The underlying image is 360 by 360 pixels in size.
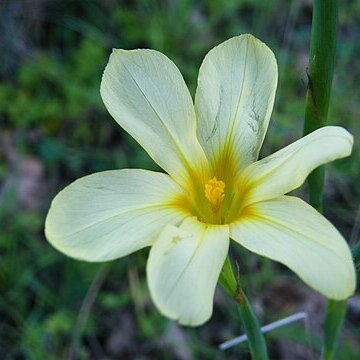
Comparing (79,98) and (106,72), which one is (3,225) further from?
(106,72)

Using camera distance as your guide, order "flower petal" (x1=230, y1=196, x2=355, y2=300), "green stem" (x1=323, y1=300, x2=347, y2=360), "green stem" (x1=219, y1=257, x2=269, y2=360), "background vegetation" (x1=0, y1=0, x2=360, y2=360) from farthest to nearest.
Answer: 1. "background vegetation" (x1=0, y1=0, x2=360, y2=360)
2. "green stem" (x1=323, y1=300, x2=347, y2=360)
3. "green stem" (x1=219, y1=257, x2=269, y2=360)
4. "flower petal" (x1=230, y1=196, x2=355, y2=300)

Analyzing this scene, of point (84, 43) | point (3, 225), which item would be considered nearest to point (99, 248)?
point (3, 225)

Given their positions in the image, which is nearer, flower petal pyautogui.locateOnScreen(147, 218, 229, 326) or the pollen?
flower petal pyautogui.locateOnScreen(147, 218, 229, 326)

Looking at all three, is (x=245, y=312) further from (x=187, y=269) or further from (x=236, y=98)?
(x=236, y=98)

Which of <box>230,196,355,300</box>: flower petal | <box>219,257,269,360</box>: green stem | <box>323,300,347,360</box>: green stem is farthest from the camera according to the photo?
<box>323,300,347,360</box>: green stem

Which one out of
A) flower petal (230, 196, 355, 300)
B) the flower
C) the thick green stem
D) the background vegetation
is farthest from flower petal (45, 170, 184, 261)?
the background vegetation

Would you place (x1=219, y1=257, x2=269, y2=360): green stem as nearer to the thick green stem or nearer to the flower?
the flower

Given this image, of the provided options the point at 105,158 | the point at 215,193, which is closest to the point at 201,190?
the point at 215,193
